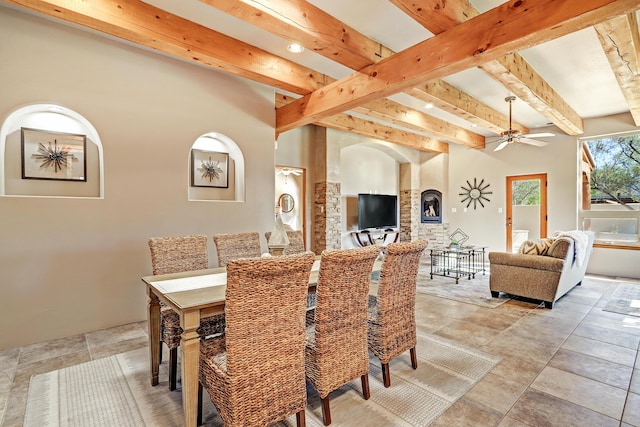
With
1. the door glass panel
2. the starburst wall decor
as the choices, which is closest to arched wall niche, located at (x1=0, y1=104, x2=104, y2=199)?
the starburst wall decor

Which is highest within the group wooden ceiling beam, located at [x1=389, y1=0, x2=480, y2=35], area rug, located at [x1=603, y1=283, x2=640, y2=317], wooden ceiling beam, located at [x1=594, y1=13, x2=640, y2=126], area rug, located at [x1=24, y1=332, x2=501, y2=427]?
wooden ceiling beam, located at [x1=389, y1=0, x2=480, y2=35]

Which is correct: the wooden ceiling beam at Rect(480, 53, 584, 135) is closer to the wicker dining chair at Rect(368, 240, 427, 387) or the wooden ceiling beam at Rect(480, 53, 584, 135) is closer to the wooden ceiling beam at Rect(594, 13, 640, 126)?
the wooden ceiling beam at Rect(594, 13, 640, 126)

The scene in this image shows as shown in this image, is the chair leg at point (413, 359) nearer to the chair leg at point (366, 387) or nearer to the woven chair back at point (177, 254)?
the chair leg at point (366, 387)

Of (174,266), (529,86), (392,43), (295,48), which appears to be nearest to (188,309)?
(174,266)

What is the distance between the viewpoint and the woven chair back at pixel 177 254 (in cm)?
257

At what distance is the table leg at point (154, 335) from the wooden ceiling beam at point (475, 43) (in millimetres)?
2740

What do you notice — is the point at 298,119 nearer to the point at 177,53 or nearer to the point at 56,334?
the point at 177,53

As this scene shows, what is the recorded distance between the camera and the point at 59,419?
1.84 metres

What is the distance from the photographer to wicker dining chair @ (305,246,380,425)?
173 centimetres

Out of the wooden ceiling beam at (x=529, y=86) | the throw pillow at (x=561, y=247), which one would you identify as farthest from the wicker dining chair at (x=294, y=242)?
the throw pillow at (x=561, y=247)

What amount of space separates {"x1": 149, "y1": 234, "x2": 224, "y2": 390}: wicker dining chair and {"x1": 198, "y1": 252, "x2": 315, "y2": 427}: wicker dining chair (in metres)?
0.52

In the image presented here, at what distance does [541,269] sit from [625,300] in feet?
4.64

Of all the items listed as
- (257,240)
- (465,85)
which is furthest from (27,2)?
(465,85)

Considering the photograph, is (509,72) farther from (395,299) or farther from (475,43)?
(395,299)
